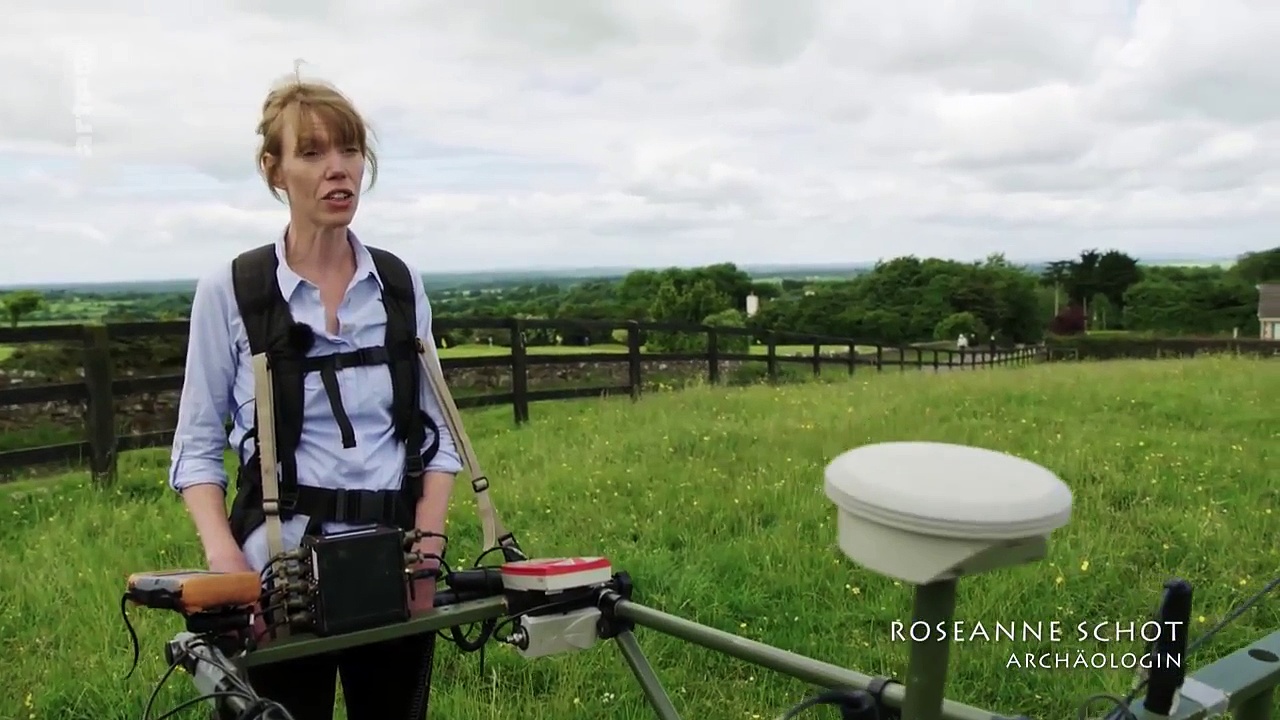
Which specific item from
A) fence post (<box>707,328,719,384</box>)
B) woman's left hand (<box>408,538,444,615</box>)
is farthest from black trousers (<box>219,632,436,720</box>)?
fence post (<box>707,328,719,384</box>)

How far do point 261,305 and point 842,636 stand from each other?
2.63 m

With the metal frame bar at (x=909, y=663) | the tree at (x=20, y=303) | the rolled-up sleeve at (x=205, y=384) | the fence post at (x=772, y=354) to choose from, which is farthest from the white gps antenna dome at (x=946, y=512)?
the fence post at (x=772, y=354)

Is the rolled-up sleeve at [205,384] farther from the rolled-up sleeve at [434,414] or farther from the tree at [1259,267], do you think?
the tree at [1259,267]

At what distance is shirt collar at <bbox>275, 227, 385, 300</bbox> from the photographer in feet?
6.11

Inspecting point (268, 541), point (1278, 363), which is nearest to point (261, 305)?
point (268, 541)

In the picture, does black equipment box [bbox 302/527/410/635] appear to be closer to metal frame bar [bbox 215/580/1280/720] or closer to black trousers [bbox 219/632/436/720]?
metal frame bar [bbox 215/580/1280/720]

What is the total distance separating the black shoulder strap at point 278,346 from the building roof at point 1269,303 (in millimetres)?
70530

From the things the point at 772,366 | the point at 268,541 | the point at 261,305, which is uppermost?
the point at 261,305

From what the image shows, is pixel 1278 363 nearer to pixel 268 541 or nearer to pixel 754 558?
pixel 754 558

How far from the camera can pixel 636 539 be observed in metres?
4.82

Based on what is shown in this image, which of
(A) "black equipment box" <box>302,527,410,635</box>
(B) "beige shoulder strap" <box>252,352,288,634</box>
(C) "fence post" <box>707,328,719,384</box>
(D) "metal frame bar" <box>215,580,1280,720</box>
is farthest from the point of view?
(C) "fence post" <box>707,328,719,384</box>

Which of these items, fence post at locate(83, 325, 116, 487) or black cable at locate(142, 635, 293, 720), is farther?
fence post at locate(83, 325, 116, 487)

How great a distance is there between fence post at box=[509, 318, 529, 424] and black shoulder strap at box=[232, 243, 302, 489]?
296 inches

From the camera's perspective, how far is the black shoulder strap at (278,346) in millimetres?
1811
